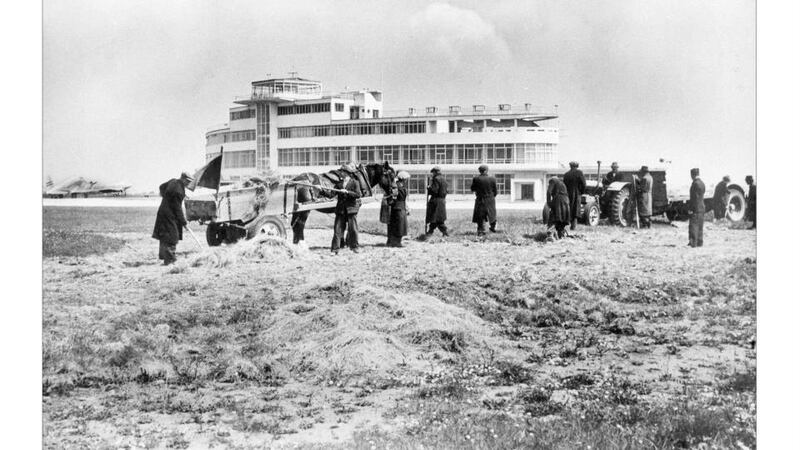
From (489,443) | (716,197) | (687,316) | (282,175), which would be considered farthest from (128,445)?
(716,197)

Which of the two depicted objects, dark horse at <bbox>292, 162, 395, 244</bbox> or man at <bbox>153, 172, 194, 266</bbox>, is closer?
man at <bbox>153, 172, 194, 266</bbox>

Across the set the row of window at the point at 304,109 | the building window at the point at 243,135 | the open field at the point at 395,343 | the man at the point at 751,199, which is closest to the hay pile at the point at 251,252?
the open field at the point at 395,343

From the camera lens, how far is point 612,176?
1013 cm

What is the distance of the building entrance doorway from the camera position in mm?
10594

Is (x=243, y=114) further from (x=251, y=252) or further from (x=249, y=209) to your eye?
(x=251, y=252)

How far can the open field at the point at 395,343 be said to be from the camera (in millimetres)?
5980

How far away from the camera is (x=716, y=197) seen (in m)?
8.16

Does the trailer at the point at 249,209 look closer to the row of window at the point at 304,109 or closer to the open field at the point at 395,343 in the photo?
the open field at the point at 395,343

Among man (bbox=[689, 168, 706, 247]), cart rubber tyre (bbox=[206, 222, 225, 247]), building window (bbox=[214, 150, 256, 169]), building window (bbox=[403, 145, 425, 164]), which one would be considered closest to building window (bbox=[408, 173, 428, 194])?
building window (bbox=[403, 145, 425, 164])

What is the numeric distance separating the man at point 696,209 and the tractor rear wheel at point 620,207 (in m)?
2.05

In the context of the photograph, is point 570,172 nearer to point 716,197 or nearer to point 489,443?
point 716,197

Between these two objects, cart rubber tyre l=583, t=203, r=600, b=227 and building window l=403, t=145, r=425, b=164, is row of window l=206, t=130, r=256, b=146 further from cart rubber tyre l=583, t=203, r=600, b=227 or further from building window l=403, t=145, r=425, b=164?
cart rubber tyre l=583, t=203, r=600, b=227

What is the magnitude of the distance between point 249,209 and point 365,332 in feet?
9.65

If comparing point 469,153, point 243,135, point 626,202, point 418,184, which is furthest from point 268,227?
point 626,202
